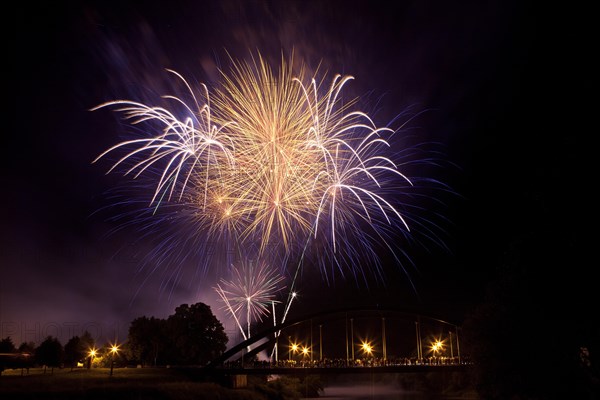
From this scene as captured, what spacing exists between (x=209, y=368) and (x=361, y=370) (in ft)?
58.9

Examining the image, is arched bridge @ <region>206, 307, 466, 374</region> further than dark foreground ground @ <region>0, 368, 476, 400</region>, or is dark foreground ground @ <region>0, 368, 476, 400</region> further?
arched bridge @ <region>206, 307, 466, 374</region>

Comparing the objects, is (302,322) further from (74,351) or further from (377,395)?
(74,351)

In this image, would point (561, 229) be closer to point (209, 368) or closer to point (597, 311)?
point (597, 311)

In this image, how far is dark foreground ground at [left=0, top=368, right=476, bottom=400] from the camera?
1651 inches

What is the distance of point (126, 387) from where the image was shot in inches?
1909

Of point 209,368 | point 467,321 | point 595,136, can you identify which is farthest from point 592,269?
point 209,368

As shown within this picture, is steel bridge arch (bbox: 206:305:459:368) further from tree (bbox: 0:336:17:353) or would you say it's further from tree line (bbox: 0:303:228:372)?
tree (bbox: 0:336:17:353)

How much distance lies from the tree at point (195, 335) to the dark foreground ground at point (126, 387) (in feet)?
34.6

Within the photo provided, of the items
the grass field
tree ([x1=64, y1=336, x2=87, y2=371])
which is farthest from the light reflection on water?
tree ([x1=64, y1=336, x2=87, y2=371])

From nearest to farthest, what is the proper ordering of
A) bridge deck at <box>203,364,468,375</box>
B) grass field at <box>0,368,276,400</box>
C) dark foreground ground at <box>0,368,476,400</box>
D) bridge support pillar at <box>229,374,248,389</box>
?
grass field at <box>0,368,276,400</box> → dark foreground ground at <box>0,368,476,400</box> → bridge deck at <box>203,364,468,375</box> → bridge support pillar at <box>229,374,248,389</box>

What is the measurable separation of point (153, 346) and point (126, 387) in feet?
99.9

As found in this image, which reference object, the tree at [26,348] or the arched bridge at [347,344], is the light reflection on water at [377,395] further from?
the tree at [26,348]

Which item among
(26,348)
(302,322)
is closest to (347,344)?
(302,322)

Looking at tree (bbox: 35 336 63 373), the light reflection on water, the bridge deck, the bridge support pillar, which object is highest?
tree (bbox: 35 336 63 373)
